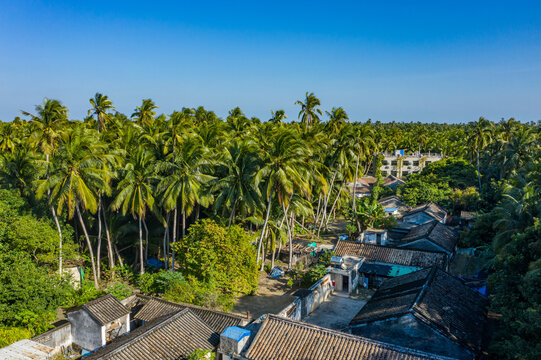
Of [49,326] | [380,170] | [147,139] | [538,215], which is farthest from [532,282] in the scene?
[380,170]

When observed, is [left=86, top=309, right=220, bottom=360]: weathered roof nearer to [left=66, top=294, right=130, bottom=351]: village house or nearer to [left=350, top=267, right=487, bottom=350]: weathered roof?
[left=66, top=294, right=130, bottom=351]: village house

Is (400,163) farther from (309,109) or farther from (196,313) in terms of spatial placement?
(196,313)

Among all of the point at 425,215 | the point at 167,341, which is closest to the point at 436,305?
the point at 167,341

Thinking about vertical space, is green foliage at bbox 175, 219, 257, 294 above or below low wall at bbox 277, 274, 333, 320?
above

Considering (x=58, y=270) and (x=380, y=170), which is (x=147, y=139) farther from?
(x=380, y=170)

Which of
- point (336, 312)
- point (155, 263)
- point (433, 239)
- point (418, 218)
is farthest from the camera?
point (418, 218)

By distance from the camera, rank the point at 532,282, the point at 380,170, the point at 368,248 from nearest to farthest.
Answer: the point at 532,282
the point at 368,248
the point at 380,170

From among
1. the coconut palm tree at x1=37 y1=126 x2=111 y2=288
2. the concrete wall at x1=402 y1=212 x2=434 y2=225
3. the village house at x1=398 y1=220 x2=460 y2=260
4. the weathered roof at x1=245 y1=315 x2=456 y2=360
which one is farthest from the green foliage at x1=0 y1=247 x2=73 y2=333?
the concrete wall at x1=402 y1=212 x2=434 y2=225
